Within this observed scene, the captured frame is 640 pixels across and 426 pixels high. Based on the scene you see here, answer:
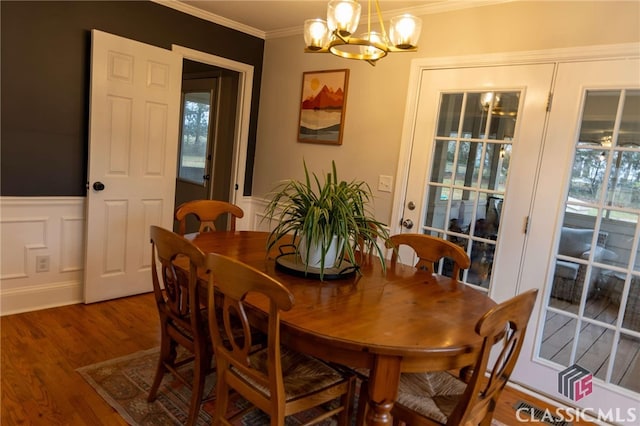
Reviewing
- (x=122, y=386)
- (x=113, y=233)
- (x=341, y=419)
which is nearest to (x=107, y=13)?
(x=113, y=233)

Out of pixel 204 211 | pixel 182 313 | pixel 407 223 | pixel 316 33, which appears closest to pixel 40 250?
pixel 204 211

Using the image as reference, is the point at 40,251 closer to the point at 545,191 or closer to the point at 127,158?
the point at 127,158

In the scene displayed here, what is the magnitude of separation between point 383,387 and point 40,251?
8.99ft

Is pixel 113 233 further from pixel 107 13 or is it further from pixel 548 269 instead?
pixel 548 269

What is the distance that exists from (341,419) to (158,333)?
1.59 meters

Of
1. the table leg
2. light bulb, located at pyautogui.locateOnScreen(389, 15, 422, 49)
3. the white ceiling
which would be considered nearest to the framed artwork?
the white ceiling

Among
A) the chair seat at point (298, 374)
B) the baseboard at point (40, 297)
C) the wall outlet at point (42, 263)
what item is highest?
the chair seat at point (298, 374)

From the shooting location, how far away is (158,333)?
2.81 m

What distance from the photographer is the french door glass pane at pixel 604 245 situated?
2.22 metres

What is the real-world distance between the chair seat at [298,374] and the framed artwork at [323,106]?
2.16 m

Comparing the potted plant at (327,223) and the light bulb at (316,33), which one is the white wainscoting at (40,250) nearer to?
the potted plant at (327,223)

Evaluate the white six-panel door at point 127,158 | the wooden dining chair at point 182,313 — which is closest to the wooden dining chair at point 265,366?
the wooden dining chair at point 182,313

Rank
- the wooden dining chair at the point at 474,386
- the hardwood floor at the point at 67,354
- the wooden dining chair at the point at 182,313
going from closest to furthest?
the wooden dining chair at the point at 474,386 → the wooden dining chair at the point at 182,313 → the hardwood floor at the point at 67,354

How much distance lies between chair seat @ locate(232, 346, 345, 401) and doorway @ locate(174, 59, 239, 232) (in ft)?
8.76
